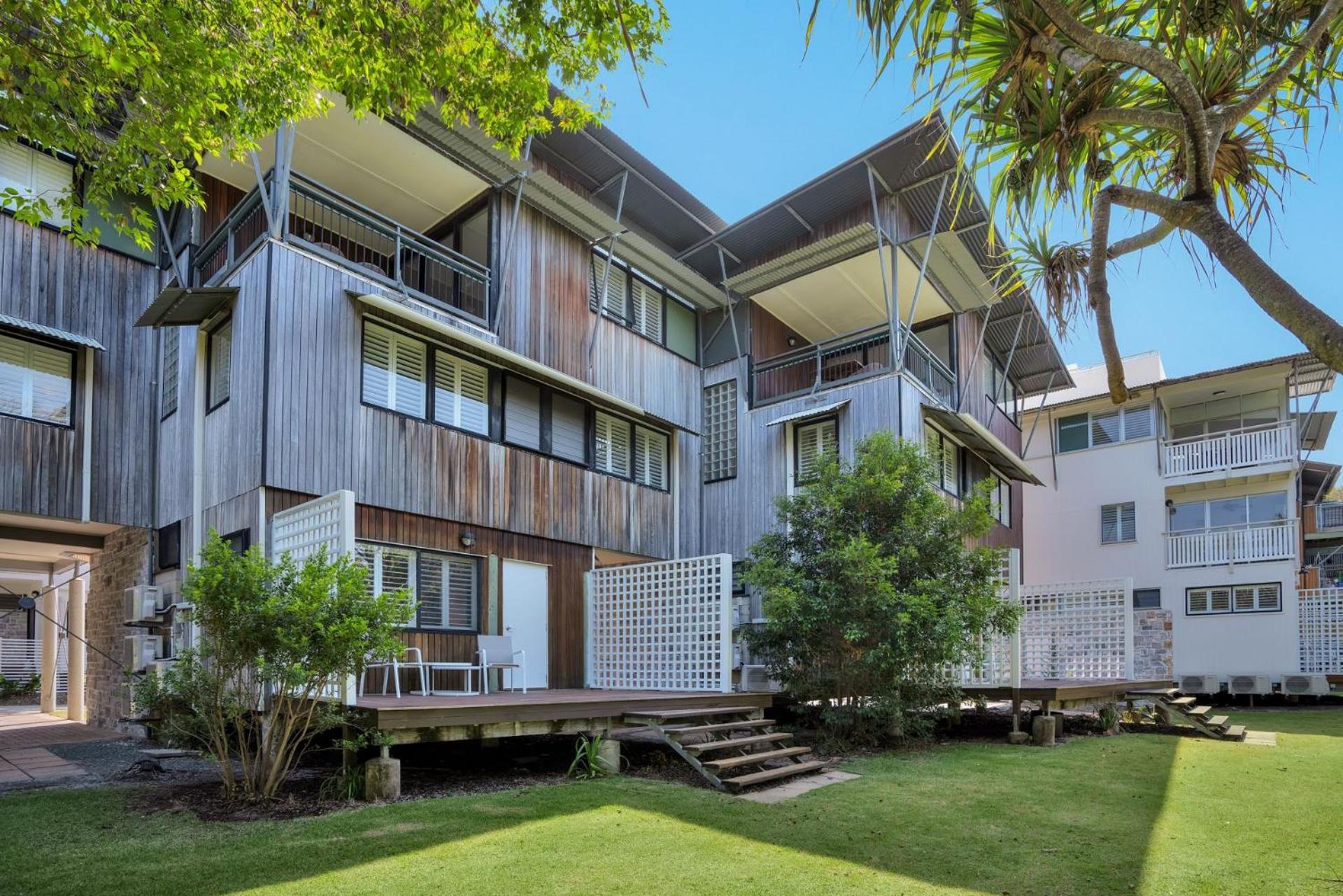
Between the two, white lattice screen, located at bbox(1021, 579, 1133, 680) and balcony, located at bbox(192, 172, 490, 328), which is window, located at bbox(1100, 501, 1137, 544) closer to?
white lattice screen, located at bbox(1021, 579, 1133, 680)

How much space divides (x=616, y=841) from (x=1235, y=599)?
20.5 metres

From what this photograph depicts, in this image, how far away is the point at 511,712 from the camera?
8211mm

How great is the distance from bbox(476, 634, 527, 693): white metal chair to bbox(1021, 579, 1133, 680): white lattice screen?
8.49 metres

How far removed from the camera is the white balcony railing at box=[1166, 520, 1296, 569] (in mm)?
20734

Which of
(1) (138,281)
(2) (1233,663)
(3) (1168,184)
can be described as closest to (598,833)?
(3) (1168,184)

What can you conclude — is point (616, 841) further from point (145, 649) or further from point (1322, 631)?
point (1322, 631)

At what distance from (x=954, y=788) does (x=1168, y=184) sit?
5.58 m

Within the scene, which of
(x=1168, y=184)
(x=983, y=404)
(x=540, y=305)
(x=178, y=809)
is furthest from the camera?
(x=983, y=404)

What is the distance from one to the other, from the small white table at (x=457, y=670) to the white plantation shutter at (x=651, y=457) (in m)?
4.69

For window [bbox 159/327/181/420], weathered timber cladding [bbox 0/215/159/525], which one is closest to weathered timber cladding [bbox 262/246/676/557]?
window [bbox 159/327/181/420]

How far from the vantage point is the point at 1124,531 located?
76.2 ft

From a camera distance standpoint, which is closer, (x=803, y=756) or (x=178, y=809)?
(x=178, y=809)

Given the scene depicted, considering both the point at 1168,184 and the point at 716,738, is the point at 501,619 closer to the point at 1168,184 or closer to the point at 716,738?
the point at 716,738

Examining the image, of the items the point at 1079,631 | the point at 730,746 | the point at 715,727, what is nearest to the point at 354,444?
the point at 715,727
